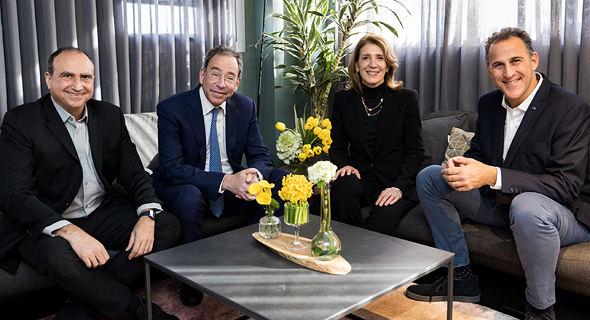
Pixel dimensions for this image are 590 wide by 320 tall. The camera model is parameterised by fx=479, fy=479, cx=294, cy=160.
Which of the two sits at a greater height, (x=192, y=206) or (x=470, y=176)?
(x=470, y=176)

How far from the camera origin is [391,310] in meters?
1.97

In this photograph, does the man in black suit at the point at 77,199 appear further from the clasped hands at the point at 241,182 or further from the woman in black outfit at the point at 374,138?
the woman in black outfit at the point at 374,138

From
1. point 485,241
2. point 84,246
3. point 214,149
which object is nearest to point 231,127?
point 214,149

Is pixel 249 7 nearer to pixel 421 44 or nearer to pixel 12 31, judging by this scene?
pixel 421 44

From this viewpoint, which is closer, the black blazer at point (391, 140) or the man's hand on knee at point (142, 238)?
the man's hand on knee at point (142, 238)

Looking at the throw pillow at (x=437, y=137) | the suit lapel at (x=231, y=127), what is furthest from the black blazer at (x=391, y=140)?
the suit lapel at (x=231, y=127)

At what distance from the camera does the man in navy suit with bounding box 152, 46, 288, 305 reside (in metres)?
2.16

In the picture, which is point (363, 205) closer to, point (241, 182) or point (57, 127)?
point (241, 182)

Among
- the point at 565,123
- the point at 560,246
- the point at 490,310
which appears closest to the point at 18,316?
the point at 490,310

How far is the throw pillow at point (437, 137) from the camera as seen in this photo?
8.69 ft

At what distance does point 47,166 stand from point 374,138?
5.12ft

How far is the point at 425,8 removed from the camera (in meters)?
3.07

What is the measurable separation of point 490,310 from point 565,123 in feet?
2.63

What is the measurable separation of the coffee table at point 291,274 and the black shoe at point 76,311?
25 centimetres
